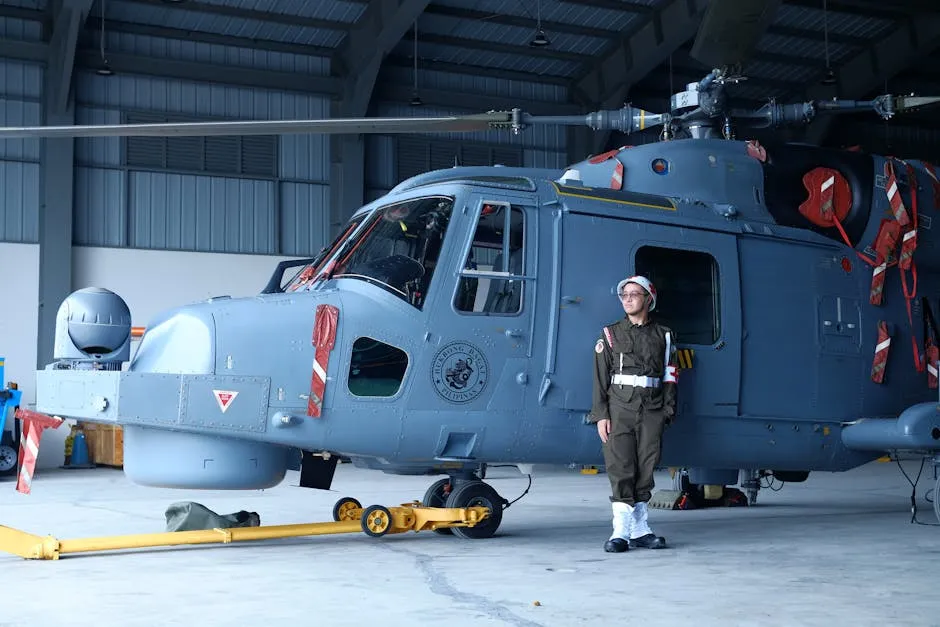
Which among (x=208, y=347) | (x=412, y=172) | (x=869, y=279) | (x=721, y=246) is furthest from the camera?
(x=412, y=172)

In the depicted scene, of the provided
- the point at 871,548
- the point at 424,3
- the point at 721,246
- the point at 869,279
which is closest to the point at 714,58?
the point at 721,246

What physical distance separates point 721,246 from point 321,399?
336 centimetres

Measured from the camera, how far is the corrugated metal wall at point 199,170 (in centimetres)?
2125

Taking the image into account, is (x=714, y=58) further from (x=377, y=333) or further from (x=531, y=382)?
(x=377, y=333)

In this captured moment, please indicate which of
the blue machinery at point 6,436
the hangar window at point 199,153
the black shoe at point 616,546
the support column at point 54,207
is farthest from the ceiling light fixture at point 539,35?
the black shoe at point 616,546

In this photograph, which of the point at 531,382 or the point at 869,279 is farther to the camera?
the point at 869,279

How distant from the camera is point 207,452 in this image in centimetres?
697

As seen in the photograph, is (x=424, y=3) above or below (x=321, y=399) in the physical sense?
above

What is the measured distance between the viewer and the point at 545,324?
25.1 ft

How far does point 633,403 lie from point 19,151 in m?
17.0

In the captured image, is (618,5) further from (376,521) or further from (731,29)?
(376,521)

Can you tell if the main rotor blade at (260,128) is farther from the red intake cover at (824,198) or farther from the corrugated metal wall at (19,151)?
the corrugated metal wall at (19,151)

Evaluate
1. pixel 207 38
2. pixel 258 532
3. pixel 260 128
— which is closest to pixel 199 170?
pixel 207 38

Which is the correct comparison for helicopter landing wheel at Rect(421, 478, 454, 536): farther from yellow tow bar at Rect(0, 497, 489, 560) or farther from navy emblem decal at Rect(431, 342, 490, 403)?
navy emblem decal at Rect(431, 342, 490, 403)
